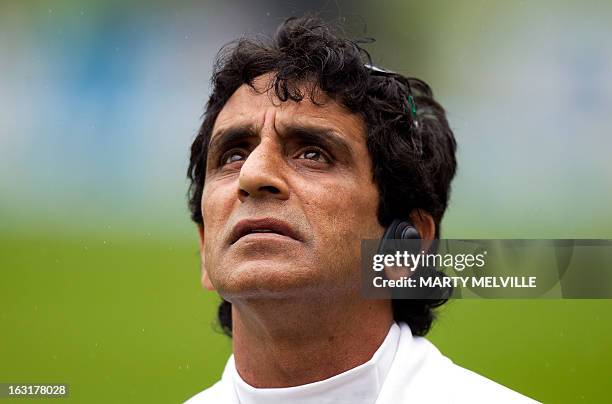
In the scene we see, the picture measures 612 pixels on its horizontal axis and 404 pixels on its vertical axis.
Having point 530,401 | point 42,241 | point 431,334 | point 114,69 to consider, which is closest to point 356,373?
point 530,401

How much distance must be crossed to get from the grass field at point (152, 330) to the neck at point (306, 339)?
1.98 meters

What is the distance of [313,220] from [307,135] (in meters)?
0.37

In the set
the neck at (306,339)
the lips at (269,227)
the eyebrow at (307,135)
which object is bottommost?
the neck at (306,339)

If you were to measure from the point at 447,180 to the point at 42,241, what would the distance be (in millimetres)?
3837

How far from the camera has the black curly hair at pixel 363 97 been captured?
363cm

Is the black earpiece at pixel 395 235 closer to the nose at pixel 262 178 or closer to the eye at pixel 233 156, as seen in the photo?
the nose at pixel 262 178

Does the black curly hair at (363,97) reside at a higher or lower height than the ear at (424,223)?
higher

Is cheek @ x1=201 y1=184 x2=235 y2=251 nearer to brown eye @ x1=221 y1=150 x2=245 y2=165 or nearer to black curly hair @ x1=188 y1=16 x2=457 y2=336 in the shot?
brown eye @ x1=221 y1=150 x2=245 y2=165

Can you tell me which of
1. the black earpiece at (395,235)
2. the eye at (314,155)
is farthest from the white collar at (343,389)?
the eye at (314,155)

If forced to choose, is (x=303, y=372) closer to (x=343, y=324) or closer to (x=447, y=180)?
(x=343, y=324)

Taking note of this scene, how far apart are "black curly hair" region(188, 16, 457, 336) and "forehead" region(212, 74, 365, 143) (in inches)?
1.2

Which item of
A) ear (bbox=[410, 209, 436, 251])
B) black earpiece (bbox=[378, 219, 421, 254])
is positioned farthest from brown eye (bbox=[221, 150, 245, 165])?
ear (bbox=[410, 209, 436, 251])

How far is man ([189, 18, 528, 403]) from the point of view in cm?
324

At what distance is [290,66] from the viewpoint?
364 centimetres
